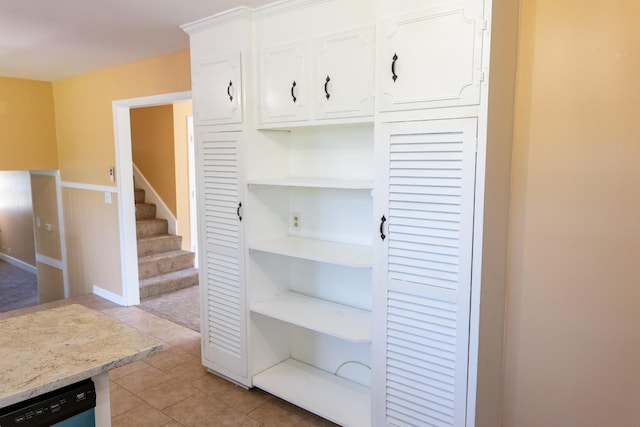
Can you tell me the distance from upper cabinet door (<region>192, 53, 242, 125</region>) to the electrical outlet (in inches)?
28.7

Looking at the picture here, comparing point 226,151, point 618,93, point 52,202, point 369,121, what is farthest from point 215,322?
point 52,202

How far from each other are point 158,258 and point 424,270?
4115 mm

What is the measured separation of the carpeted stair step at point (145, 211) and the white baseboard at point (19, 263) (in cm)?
311

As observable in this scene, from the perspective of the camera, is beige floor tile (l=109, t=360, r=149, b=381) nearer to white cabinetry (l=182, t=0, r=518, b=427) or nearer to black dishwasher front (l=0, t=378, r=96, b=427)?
white cabinetry (l=182, t=0, r=518, b=427)

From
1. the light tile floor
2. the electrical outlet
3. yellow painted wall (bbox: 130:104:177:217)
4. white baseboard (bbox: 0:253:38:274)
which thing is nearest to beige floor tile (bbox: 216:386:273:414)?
the light tile floor

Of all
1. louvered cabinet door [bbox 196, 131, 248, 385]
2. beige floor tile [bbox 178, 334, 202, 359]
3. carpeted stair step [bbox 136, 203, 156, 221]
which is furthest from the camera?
carpeted stair step [bbox 136, 203, 156, 221]

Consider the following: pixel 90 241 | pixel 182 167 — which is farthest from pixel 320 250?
pixel 182 167

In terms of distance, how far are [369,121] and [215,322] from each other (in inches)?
70.5

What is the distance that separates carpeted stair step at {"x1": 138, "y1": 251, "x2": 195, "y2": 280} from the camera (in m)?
5.04

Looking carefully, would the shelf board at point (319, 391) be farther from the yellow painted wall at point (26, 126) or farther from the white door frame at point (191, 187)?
the yellow painted wall at point (26, 126)

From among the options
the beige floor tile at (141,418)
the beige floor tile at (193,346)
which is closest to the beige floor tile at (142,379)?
the beige floor tile at (141,418)

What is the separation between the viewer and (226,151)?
108 inches

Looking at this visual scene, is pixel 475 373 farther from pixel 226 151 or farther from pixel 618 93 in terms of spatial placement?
pixel 226 151

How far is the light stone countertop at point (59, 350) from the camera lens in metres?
1.23
